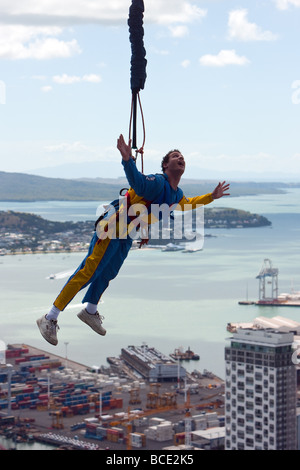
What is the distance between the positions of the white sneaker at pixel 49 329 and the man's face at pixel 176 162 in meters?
0.50

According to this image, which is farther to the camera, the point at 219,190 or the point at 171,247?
the point at 171,247

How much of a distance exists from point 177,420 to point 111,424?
3.80ft

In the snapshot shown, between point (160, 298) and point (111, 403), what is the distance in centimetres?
1037

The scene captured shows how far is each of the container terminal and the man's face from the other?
Answer: 11.4m

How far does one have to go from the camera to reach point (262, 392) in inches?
539

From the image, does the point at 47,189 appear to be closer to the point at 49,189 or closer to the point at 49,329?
the point at 49,189

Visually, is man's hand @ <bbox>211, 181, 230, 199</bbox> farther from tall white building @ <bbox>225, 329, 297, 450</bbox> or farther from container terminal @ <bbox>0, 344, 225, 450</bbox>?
container terminal @ <bbox>0, 344, 225, 450</bbox>

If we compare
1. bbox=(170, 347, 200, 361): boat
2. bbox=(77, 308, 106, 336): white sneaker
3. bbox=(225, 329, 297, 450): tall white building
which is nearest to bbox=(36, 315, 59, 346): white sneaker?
bbox=(77, 308, 106, 336): white sneaker

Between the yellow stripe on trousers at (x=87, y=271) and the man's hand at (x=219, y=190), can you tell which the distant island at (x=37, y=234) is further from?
the yellow stripe on trousers at (x=87, y=271)

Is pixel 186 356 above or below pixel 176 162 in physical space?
below

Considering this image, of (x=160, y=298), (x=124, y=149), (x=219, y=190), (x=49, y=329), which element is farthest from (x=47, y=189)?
(x=124, y=149)

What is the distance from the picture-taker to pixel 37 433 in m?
15.2

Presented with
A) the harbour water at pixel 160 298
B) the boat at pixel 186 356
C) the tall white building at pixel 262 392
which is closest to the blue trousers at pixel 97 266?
the tall white building at pixel 262 392

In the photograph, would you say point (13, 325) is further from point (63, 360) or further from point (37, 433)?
point (37, 433)
